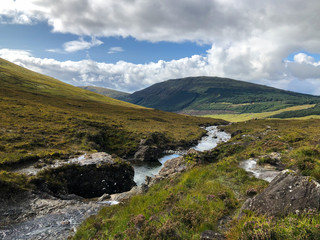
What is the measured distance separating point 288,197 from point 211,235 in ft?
11.6

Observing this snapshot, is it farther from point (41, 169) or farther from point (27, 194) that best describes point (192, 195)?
point (41, 169)

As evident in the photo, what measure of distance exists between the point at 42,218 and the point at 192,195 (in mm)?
12645

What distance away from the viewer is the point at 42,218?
15109mm

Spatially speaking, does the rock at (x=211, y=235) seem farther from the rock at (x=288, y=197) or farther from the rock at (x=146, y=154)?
the rock at (x=146, y=154)

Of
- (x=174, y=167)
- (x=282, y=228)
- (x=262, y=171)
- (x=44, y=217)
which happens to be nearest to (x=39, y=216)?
(x=44, y=217)

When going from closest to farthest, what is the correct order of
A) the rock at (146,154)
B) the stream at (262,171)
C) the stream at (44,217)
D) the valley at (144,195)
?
the valley at (144,195), the stream at (44,217), the stream at (262,171), the rock at (146,154)

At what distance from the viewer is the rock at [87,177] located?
21.1 meters

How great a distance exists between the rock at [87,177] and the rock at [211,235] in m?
18.5

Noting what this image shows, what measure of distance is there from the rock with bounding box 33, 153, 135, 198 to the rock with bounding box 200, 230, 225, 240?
60.7 ft

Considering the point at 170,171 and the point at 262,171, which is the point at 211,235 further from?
the point at 170,171

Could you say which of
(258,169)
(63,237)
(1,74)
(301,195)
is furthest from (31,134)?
(1,74)

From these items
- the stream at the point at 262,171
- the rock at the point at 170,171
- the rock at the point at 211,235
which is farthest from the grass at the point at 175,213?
the rock at the point at 170,171

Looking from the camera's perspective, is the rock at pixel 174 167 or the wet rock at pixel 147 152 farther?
the wet rock at pixel 147 152

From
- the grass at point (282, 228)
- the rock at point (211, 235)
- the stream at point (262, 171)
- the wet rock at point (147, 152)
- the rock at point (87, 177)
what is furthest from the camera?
the wet rock at point (147, 152)
